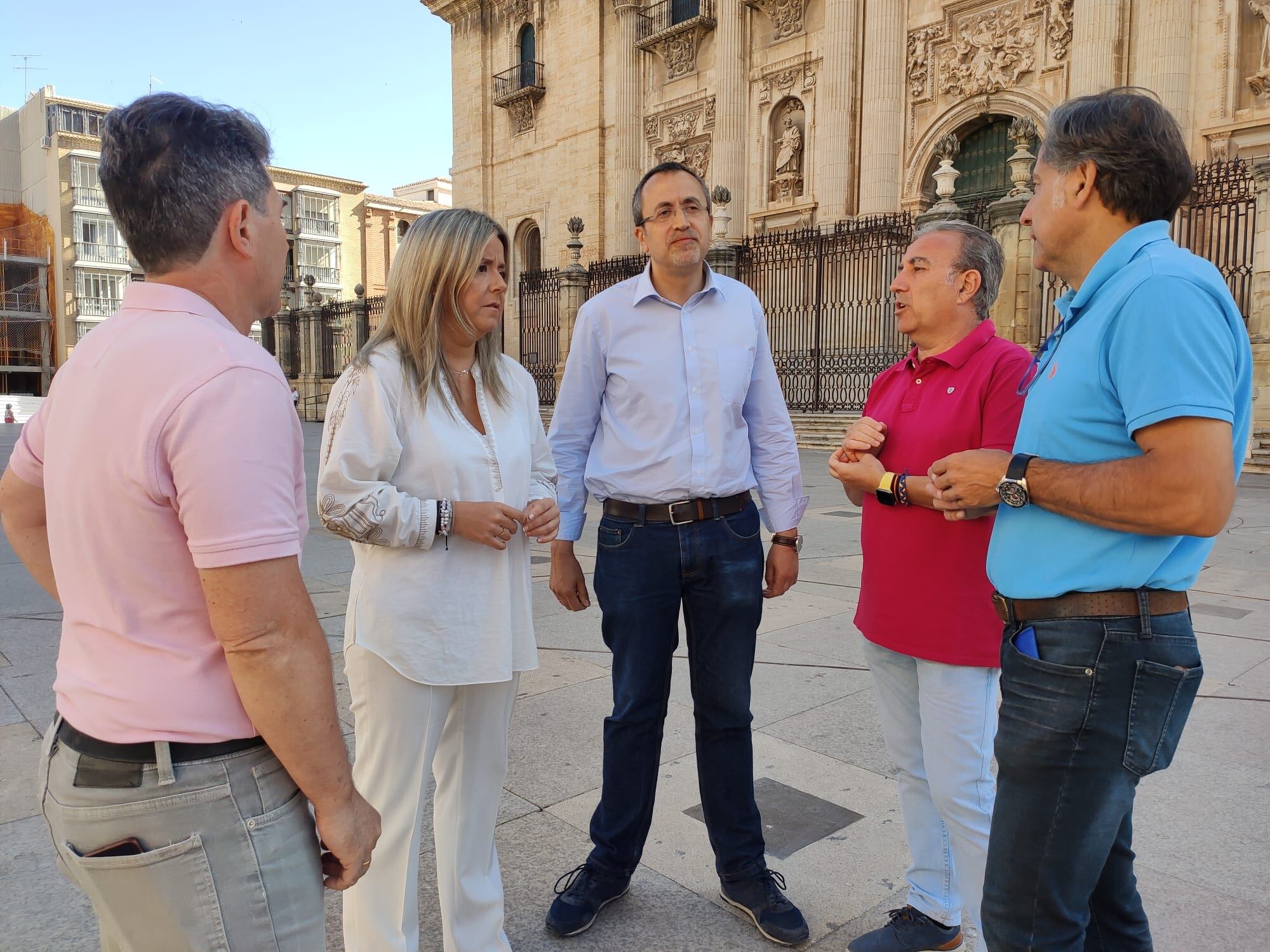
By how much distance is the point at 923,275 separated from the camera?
8.26 feet

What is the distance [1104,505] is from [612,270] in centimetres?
2129

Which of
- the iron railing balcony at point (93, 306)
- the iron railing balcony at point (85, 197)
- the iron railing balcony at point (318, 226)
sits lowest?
the iron railing balcony at point (93, 306)

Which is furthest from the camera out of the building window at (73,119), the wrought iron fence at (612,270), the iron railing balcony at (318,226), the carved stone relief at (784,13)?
the iron railing balcony at (318,226)

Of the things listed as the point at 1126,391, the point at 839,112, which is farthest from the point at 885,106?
the point at 1126,391

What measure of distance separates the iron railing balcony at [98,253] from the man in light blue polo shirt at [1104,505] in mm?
57007

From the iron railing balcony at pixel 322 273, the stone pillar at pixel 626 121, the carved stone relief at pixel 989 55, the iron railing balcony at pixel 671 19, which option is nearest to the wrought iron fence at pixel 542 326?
the stone pillar at pixel 626 121

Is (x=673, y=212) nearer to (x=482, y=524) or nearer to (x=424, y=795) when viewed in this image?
(x=482, y=524)

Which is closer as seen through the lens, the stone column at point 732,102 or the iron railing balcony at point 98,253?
the stone column at point 732,102

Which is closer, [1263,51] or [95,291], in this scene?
[1263,51]

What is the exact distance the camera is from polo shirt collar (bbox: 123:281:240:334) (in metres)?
1.35

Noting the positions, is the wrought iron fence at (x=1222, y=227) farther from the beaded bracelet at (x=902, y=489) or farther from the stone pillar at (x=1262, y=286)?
the beaded bracelet at (x=902, y=489)

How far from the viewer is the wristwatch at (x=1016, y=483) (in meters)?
1.73

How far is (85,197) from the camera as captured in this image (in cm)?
5141

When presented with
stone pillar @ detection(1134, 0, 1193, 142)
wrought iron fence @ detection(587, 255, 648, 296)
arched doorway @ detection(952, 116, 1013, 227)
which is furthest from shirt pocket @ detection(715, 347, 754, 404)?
wrought iron fence @ detection(587, 255, 648, 296)
